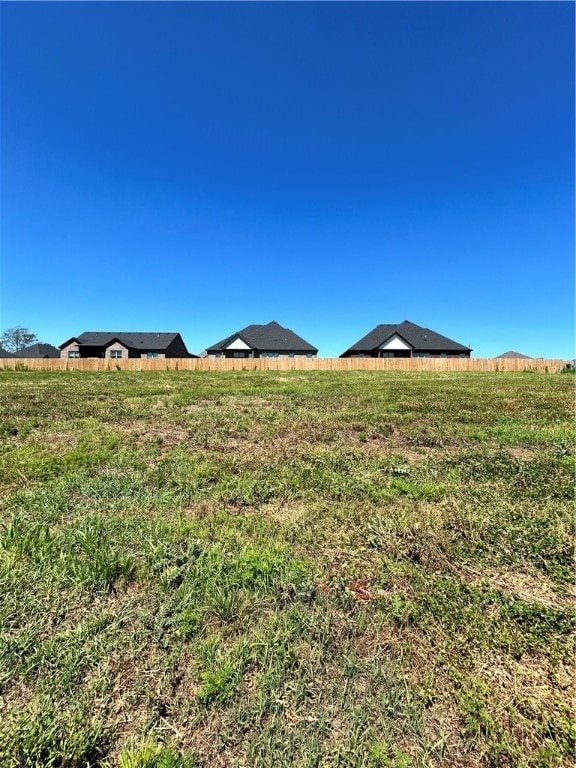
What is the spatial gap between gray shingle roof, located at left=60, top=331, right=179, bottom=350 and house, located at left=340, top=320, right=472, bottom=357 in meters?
29.6

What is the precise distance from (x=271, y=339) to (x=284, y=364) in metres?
14.2

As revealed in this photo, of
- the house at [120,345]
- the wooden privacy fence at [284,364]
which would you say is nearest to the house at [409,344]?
the wooden privacy fence at [284,364]

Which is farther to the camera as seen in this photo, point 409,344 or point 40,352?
point 40,352

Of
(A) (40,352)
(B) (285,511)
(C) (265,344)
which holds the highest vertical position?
(C) (265,344)

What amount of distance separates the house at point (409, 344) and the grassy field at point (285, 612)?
43.6m

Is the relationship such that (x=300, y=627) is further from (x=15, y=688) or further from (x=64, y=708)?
(x=15, y=688)

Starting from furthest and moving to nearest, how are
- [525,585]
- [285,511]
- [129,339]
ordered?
[129,339]
[285,511]
[525,585]

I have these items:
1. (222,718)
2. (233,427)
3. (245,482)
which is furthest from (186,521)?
(233,427)

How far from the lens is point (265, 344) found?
152 ft

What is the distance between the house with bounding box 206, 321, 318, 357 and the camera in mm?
46000

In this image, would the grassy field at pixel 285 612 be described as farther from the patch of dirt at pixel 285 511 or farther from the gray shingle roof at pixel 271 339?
the gray shingle roof at pixel 271 339

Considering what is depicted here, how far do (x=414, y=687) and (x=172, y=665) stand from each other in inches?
44.7

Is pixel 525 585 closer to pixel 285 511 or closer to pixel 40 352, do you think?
pixel 285 511

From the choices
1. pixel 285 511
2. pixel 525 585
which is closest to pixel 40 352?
pixel 285 511
